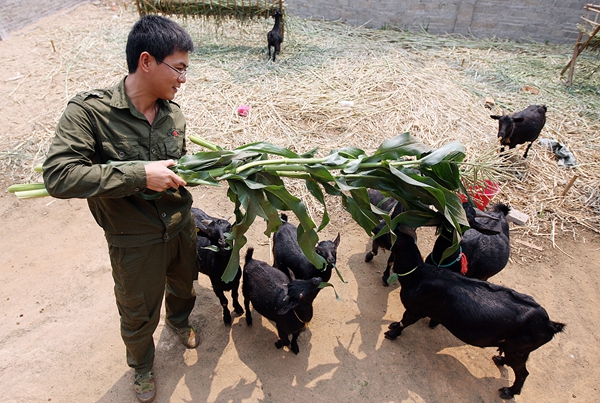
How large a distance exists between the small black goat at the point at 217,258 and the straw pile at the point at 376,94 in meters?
2.02

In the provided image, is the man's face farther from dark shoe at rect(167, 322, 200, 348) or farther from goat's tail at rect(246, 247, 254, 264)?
dark shoe at rect(167, 322, 200, 348)

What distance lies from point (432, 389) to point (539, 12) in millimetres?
11470

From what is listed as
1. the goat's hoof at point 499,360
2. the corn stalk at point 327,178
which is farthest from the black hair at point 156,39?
the goat's hoof at point 499,360

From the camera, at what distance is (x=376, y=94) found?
7824 mm

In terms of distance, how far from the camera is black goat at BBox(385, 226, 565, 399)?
3350 mm

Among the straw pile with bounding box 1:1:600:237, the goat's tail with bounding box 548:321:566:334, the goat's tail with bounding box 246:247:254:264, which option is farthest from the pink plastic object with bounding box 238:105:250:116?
the goat's tail with bounding box 548:321:566:334

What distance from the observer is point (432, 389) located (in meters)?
3.67

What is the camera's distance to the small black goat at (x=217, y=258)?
12.5 feet

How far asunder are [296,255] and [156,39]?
260 cm

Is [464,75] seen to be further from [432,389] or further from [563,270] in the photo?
[432,389]

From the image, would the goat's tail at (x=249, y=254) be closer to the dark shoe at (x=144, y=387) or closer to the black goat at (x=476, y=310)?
the dark shoe at (x=144, y=387)

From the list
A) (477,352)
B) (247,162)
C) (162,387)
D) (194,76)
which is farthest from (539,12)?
(162,387)

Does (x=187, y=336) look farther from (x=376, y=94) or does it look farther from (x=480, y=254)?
(x=376, y=94)

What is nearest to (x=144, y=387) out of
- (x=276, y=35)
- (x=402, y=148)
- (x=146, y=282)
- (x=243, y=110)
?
(x=146, y=282)
